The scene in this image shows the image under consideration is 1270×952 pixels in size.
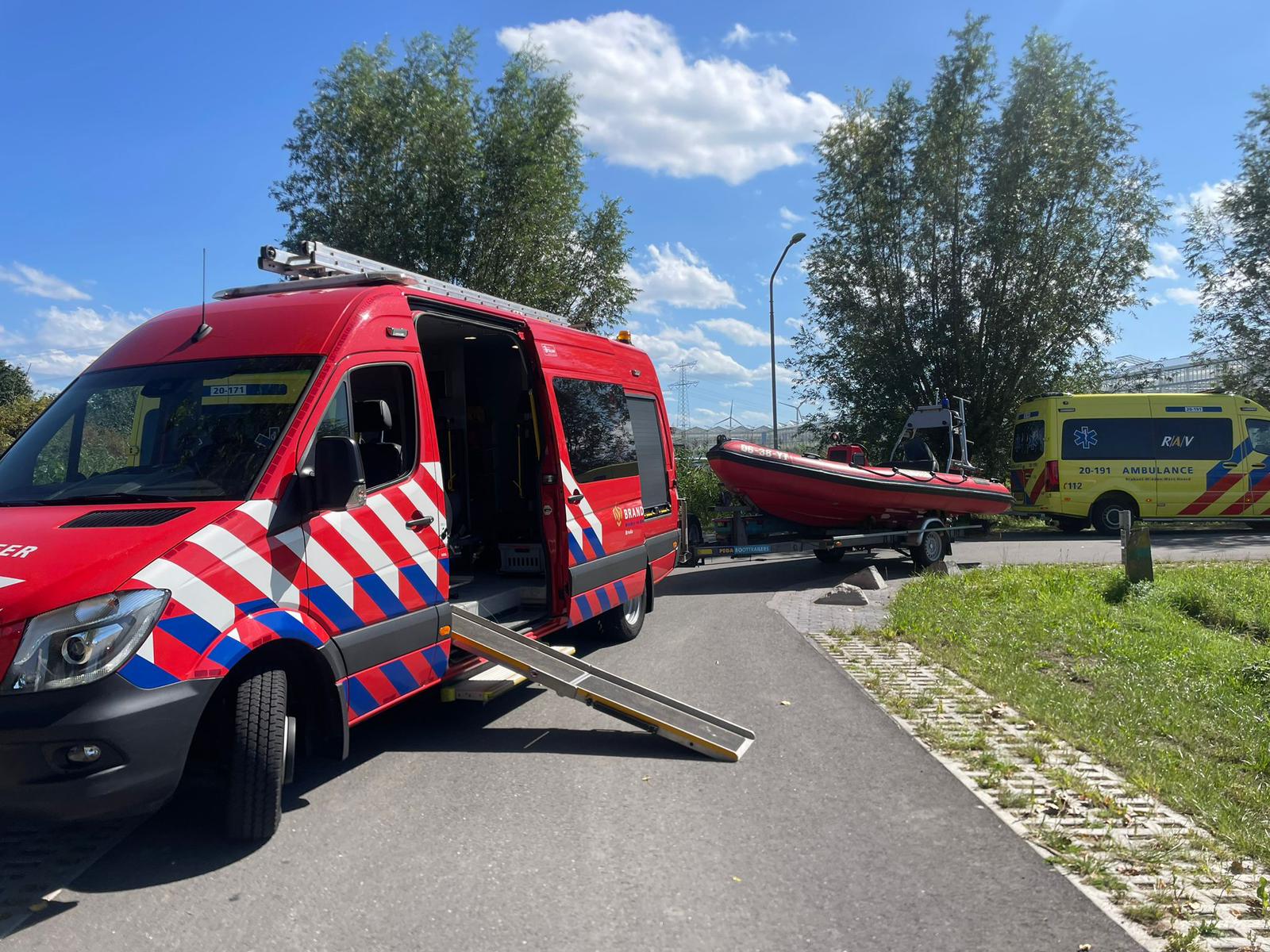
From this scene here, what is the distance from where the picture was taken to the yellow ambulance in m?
18.7

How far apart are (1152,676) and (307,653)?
6.10 m

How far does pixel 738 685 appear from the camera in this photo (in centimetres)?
715

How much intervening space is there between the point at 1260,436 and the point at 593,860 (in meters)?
19.6

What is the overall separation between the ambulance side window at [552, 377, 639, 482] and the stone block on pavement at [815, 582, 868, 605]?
11.4 ft

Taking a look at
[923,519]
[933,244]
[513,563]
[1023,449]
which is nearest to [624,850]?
[513,563]

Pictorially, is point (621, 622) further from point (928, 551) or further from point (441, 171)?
point (441, 171)

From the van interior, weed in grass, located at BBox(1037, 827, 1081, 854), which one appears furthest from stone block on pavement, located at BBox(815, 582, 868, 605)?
weed in grass, located at BBox(1037, 827, 1081, 854)

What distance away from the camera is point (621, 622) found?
28.6ft

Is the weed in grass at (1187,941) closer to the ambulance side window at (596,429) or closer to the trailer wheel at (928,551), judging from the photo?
the ambulance side window at (596,429)

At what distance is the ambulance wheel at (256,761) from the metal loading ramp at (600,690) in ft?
5.19

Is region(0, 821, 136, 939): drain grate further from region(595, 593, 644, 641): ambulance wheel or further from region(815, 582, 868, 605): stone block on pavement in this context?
region(815, 582, 868, 605): stone block on pavement

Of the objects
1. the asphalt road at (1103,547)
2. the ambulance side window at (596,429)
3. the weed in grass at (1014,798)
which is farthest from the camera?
the asphalt road at (1103,547)

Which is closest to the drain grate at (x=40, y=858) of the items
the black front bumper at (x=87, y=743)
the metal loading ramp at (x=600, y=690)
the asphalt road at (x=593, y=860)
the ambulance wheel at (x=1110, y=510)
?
the asphalt road at (x=593, y=860)

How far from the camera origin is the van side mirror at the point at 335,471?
4340 millimetres
